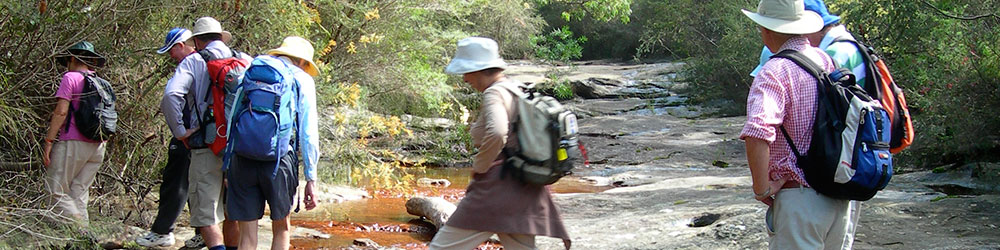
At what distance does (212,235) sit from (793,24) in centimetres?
360

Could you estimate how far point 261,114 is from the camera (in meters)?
4.72

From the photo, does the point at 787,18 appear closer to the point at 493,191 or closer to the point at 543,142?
the point at 543,142

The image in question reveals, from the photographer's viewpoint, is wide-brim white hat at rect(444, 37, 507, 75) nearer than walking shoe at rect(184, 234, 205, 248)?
Yes

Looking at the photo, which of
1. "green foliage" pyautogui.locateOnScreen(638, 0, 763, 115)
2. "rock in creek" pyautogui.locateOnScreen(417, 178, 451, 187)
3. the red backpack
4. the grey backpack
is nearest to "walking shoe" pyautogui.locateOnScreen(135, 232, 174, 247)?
the red backpack

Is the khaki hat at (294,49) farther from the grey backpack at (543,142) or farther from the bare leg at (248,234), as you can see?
the grey backpack at (543,142)

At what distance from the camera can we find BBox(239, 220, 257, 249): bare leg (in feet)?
16.2

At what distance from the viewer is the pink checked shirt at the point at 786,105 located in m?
3.27

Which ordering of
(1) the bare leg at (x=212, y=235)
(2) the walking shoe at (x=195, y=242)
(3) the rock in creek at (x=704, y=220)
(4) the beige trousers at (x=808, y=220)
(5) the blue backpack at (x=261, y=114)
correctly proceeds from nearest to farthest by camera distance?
(4) the beige trousers at (x=808, y=220) → (5) the blue backpack at (x=261, y=114) → (1) the bare leg at (x=212, y=235) → (2) the walking shoe at (x=195, y=242) → (3) the rock in creek at (x=704, y=220)

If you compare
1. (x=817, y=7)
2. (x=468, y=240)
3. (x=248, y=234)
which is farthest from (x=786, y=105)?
(x=248, y=234)

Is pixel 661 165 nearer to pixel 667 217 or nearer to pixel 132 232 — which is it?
pixel 667 217

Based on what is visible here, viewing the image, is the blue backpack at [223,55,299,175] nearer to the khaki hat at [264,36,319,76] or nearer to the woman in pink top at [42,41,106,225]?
the khaki hat at [264,36,319,76]

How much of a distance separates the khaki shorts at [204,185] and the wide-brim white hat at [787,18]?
3.24 metres

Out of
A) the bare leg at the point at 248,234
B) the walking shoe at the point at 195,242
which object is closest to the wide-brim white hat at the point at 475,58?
the bare leg at the point at 248,234

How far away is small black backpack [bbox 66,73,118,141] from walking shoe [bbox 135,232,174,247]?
0.86 metres
